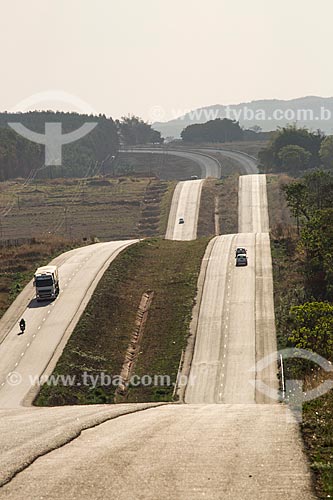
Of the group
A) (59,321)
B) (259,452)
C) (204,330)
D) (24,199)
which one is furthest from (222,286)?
(24,199)

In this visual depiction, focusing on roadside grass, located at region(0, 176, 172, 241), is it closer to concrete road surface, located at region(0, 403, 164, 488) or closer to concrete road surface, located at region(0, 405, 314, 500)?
concrete road surface, located at region(0, 403, 164, 488)

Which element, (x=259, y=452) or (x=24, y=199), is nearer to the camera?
(x=259, y=452)

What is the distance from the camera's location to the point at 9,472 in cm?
2267

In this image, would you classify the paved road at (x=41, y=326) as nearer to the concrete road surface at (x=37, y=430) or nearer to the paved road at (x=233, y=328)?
the paved road at (x=233, y=328)

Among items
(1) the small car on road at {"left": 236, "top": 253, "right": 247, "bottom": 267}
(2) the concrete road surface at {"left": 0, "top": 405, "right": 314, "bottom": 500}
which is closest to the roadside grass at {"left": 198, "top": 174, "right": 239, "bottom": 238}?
(1) the small car on road at {"left": 236, "top": 253, "right": 247, "bottom": 267}

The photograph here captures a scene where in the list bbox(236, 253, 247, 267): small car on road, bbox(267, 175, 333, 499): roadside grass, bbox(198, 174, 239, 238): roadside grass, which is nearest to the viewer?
bbox(267, 175, 333, 499): roadside grass

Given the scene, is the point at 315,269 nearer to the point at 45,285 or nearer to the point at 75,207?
the point at 45,285

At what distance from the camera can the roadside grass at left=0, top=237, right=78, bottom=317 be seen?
262 feet

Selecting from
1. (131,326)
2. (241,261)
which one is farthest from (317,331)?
(241,261)

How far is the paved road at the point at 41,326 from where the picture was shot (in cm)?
5469

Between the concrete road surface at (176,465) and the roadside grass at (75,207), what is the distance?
340ft

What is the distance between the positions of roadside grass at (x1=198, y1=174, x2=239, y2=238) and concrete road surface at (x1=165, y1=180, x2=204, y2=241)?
4.08 feet

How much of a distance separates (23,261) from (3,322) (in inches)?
909

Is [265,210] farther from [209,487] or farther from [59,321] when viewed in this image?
[209,487]
